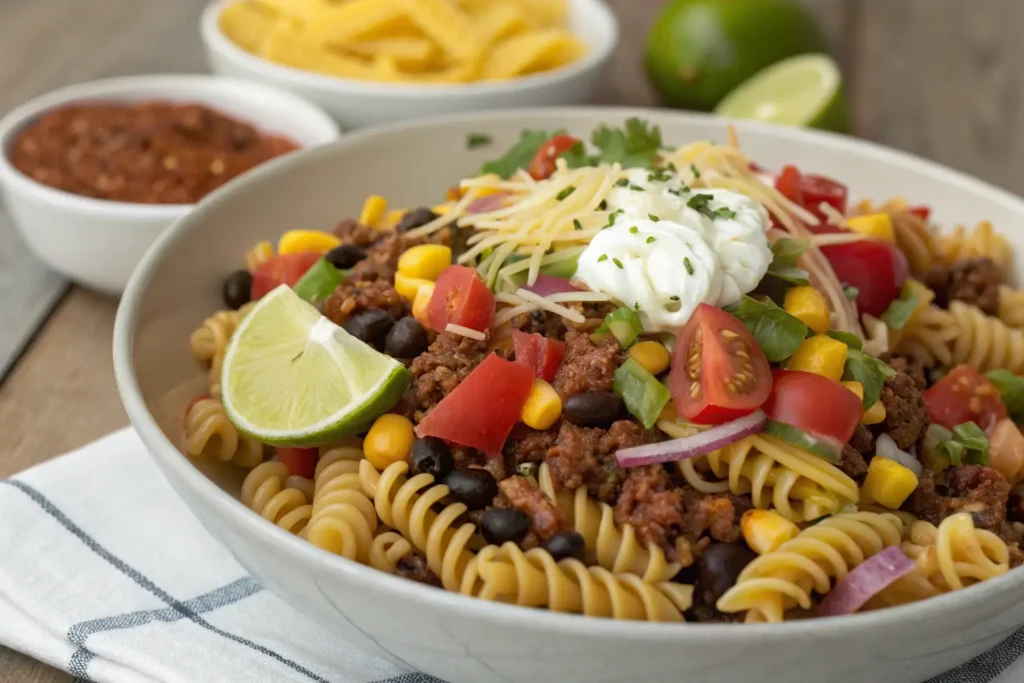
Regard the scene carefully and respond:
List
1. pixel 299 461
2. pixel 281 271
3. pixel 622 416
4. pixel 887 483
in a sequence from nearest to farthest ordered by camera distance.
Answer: pixel 887 483
pixel 622 416
pixel 299 461
pixel 281 271

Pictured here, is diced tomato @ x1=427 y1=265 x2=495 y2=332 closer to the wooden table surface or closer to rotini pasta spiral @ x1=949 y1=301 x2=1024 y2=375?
rotini pasta spiral @ x1=949 y1=301 x2=1024 y2=375

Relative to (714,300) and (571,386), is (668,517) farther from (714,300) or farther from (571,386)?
(714,300)

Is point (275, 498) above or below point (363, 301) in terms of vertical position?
below

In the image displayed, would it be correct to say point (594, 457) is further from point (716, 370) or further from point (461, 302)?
point (461, 302)

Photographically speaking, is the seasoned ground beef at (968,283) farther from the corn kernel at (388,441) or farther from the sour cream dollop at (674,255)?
the corn kernel at (388,441)

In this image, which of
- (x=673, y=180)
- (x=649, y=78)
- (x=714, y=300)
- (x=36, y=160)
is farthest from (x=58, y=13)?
(x=714, y=300)

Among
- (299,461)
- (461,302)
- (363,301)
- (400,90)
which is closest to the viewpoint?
(461,302)

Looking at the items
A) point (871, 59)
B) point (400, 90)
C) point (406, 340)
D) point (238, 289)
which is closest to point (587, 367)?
point (406, 340)

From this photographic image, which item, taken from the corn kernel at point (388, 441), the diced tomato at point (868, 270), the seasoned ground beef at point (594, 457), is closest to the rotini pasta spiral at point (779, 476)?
the seasoned ground beef at point (594, 457)
